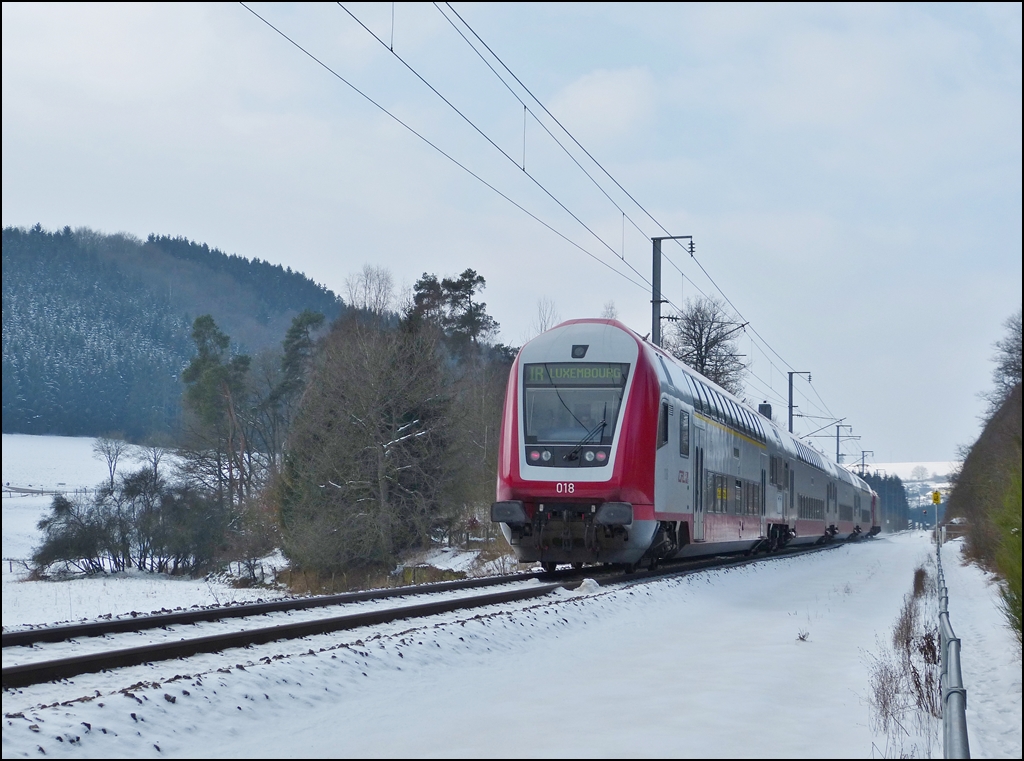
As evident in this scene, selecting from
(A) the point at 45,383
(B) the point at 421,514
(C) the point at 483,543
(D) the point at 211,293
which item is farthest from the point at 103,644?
(D) the point at 211,293

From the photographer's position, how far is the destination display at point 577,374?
1727 centimetres

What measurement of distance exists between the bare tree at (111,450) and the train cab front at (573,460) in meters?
63.4

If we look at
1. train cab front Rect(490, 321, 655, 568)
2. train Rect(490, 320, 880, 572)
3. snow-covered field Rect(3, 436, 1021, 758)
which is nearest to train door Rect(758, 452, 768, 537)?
train Rect(490, 320, 880, 572)

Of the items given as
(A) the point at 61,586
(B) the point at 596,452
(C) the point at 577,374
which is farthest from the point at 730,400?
(A) the point at 61,586

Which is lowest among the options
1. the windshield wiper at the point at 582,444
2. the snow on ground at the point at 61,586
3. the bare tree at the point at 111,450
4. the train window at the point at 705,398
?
the snow on ground at the point at 61,586

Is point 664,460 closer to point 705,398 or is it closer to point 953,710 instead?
point 705,398

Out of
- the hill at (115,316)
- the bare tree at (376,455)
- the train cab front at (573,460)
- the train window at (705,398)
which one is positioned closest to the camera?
the train cab front at (573,460)

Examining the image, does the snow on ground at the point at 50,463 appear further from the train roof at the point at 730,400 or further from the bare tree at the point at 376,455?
the train roof at the point at 730,400

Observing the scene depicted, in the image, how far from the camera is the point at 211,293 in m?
141

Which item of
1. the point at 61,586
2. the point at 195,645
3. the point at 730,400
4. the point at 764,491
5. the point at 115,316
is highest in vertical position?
the point at 115,316

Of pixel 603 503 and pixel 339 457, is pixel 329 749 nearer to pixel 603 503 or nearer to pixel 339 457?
pixel 603 503

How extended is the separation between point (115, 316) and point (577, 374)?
108149 mm

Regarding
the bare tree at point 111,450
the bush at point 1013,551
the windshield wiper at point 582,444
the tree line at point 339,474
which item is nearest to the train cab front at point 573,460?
the windshield wiper at point 582,444

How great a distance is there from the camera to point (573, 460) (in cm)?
1692
